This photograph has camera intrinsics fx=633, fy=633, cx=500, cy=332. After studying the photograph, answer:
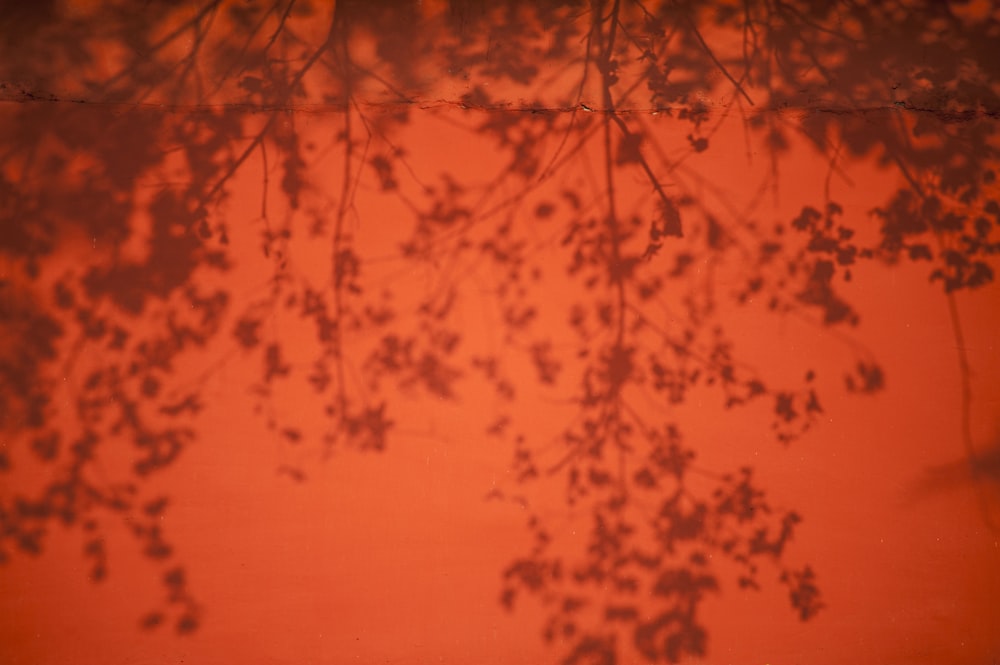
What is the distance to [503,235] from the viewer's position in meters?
3.25

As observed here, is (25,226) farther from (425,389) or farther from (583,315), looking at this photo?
(583,315)

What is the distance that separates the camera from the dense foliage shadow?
10.2 ft

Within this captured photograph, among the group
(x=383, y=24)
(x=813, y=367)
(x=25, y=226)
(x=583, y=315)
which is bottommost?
(x=813, y=367)

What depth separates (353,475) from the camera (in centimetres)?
317

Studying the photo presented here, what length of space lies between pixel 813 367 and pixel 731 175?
1084 mm

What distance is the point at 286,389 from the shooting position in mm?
3170

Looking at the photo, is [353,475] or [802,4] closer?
[353,475]

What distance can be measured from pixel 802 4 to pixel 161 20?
335 cm

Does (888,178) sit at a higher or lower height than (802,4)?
lower

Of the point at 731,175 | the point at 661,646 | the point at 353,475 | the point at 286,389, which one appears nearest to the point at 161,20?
the point at 286,389

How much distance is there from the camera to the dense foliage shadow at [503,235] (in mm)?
3117

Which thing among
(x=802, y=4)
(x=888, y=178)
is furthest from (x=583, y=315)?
(x=802, y=4)

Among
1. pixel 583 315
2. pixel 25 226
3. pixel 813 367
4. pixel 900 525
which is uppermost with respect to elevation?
pixel 25 226

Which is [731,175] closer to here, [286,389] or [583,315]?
[583,315]
